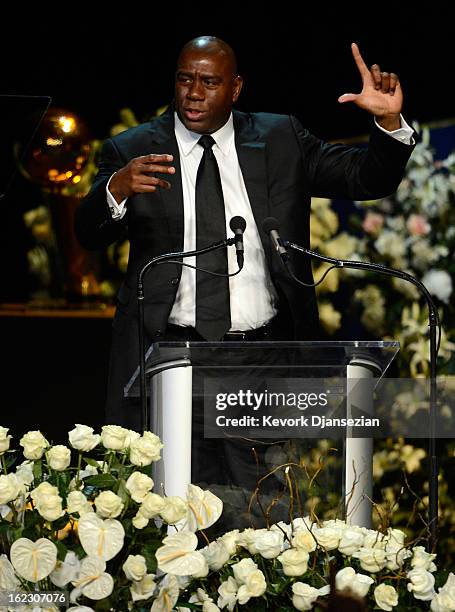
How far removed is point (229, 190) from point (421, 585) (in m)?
1.43

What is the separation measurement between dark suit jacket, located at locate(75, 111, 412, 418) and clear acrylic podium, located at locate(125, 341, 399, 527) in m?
0.52

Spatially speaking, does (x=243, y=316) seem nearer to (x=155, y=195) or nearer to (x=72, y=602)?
(x=155, y=195)

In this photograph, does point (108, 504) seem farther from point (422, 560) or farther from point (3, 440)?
point (422, 560)

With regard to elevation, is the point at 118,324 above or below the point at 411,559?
above

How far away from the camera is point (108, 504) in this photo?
2.12 metres

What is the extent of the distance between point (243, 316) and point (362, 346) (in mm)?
634

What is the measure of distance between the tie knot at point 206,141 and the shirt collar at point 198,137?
2 cm

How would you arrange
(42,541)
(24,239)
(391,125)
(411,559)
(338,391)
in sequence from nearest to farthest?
(42,541) → (411,559) → (338,391) → (391,125) → (24,239)

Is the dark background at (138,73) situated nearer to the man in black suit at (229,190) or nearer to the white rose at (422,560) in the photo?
the man in black suit at (229,190)

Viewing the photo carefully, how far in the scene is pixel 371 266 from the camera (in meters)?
2.76

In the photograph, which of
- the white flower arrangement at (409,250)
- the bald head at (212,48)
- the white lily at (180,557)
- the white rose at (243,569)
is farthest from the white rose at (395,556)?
the white flower arrangement at (409,250)

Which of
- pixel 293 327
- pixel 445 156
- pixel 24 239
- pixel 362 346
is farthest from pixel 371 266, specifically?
pixel 24 239

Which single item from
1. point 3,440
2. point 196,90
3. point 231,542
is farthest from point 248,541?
point 196,90

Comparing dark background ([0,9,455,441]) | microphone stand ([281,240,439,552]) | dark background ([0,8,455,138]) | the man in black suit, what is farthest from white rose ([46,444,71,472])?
dark background ([0,8,455,138])
